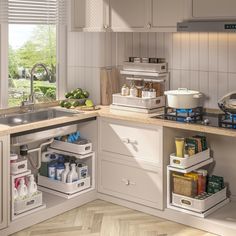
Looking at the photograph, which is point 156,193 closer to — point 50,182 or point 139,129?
point 139,129

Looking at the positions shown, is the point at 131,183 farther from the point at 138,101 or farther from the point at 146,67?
the point at 146,67

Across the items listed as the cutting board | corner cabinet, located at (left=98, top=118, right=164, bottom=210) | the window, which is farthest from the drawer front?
the window

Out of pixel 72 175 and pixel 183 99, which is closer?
pixel 183 99

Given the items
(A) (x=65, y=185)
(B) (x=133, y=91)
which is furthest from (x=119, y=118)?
(A) (x=65, y=185)

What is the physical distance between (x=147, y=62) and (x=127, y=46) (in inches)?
15.4

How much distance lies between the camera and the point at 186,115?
399 centimetres

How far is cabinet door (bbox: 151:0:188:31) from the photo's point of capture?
403cm

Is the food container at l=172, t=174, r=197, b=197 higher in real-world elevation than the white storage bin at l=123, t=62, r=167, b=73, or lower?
lower

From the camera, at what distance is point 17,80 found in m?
Answer: 4.51

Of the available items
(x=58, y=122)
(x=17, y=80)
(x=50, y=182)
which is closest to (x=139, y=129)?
(x=58, y=122)

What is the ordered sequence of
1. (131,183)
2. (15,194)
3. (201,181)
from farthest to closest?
(131,183)
(201,181)
(15,194)

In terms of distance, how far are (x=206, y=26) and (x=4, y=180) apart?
184 centimetres

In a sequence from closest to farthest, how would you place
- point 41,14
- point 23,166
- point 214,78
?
point 23,166 < point 214,78 < point 41,14

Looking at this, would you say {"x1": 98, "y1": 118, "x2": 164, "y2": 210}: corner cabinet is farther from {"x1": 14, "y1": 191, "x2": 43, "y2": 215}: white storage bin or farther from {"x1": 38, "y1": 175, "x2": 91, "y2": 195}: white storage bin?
{"x1": 14, "y1": 191, "x2": 43, "y2": 215}: white storage bin
